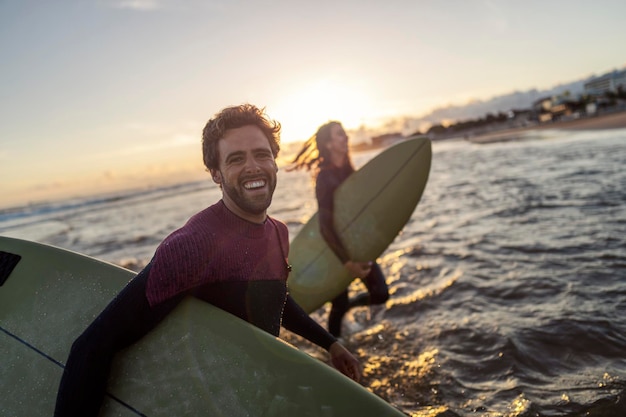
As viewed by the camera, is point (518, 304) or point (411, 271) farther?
point (411, 271)

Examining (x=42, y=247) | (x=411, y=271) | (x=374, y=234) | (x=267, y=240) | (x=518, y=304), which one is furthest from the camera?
(x=411, y=271)

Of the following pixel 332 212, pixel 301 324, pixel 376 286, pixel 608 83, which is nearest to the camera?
pixel 301 324

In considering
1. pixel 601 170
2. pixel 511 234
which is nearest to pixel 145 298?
pixel 511 234

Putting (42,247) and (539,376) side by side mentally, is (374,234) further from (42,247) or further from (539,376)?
(42,247)

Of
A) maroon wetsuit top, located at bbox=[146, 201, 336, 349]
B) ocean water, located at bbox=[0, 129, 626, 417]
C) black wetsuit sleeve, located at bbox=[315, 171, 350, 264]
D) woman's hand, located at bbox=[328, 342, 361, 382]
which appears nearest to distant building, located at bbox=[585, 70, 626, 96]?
ocean water, located at bbox=[0, 129, 626, 417]

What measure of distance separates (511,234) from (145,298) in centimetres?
661

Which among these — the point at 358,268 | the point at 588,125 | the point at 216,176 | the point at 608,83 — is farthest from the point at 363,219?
the point at 608,83

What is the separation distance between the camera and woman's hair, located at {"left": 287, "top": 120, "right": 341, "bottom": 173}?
13.3 feet

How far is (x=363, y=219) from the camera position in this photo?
4746mm

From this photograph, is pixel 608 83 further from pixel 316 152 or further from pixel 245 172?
pixel 245 172

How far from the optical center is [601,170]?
10.9m

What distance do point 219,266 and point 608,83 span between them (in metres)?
194

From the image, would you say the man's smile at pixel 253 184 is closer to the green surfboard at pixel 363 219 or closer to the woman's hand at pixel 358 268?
the woman's hand at pixel 358 268

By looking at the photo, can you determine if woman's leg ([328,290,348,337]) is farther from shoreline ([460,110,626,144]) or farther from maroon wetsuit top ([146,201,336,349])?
shoreline ([460,110,626,144])
